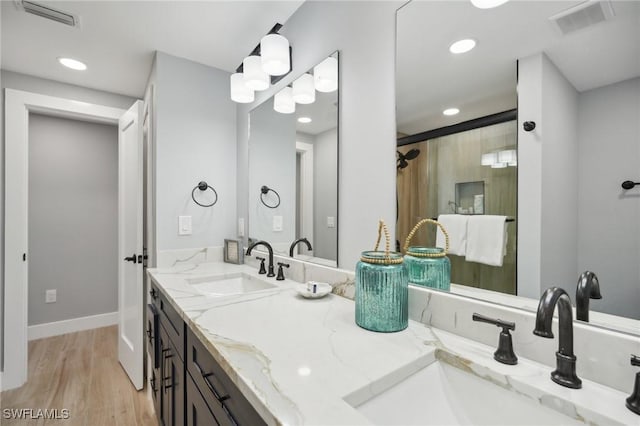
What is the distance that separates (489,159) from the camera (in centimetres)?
86

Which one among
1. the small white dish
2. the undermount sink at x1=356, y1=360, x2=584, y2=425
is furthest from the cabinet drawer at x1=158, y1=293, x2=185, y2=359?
the undermount sink at x1=356, y1=360, x2=584, y2=425

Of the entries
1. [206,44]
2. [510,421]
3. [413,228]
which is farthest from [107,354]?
[510,421]

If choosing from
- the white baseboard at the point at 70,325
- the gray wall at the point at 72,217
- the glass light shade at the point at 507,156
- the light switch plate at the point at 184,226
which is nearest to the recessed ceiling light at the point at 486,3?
the glass light shade at the point at 507,156

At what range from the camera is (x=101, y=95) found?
2.67 m

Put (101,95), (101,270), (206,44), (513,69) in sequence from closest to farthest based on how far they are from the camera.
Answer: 1. (513,69)
2. (206,44)
3. (101,95)
4. (101,270)

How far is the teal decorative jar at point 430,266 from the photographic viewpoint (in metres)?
0.97

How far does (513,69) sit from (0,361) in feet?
11.5

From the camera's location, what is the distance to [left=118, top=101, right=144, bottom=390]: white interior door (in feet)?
7.24

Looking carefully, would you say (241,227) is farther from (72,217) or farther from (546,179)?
(72,217)

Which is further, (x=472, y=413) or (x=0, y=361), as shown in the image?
(x=0, y=361)

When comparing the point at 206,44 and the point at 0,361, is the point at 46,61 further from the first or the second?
the point at 0,361

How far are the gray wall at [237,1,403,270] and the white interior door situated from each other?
1.62 m

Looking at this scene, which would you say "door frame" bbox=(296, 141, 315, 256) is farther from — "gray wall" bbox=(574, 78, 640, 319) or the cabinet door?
"gray wall" bbox=(574, 78, 640, 319)

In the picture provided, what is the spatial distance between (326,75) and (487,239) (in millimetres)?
1049
